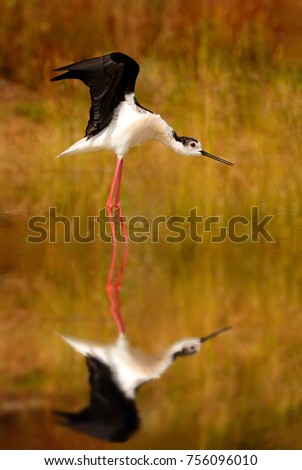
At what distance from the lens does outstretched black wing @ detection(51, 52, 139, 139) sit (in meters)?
6.73

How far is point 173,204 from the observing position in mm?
7535

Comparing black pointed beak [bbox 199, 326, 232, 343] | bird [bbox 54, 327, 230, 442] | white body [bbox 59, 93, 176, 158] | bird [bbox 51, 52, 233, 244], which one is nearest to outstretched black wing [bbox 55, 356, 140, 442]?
bird [bbox 54, 327, 230, 442]

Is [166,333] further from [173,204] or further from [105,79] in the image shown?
[173,204]

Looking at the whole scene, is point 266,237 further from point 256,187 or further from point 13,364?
point 13,364

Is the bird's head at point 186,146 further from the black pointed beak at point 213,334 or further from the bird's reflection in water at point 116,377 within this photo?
the black pointed beak at point 213,334

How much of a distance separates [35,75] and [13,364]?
21.2 ft

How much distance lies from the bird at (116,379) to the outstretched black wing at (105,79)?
8.66 ft

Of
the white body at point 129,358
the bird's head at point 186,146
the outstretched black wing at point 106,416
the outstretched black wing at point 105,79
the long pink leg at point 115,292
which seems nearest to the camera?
the outstretched black wing at point 106,416

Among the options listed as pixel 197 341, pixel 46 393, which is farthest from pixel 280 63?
pixel 46 393

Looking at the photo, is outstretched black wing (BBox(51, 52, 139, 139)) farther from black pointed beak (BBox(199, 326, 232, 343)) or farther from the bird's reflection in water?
black pointed beak (BBox(199, 326, 232, 343))

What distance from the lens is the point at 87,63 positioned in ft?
22.0

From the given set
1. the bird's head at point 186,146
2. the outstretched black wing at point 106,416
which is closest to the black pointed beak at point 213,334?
the outstretched black wing at point 106,416

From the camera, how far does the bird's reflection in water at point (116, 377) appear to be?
3455 millimetres

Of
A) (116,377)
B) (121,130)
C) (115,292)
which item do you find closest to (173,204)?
(121,130)
